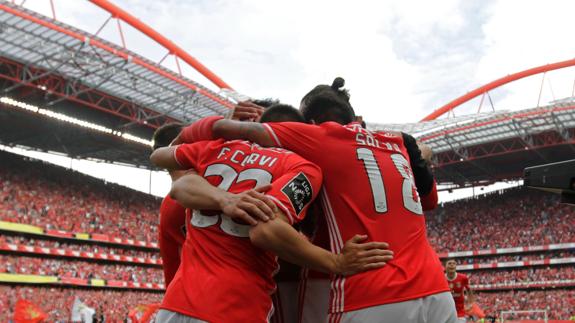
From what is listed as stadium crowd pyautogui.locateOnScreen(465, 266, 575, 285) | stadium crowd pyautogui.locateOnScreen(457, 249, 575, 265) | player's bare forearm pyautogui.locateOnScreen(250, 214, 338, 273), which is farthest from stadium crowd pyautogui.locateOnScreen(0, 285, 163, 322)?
player's bare forearm pyautogui.locateOnScreen(250, 214, 338, 273)

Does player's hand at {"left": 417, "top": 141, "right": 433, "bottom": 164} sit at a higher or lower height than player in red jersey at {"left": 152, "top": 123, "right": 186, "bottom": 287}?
higher

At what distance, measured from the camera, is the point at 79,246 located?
3647 centimetres

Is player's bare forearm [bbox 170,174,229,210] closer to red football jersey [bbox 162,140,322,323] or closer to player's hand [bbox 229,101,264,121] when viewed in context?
red football jersey [bbox 162,140,322,323]

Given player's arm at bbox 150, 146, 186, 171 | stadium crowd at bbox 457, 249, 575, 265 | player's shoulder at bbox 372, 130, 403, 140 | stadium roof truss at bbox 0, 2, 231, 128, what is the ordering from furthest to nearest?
stadium crowd at bbox 457, 249, 575, 265 < stadium roof truss at bbox 0, 2, 231, 128 < player's shoulder at bbox 372, 130, 403, 140 < player's arm at bbox 150, 146, 186, 171

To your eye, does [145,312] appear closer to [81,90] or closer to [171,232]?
[81,90]

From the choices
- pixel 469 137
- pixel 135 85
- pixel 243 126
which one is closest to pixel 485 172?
pixel 469 137

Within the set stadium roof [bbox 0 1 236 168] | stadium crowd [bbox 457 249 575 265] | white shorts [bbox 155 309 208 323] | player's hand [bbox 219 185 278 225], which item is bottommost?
stadium crowd [bbox 457 249 575 265]

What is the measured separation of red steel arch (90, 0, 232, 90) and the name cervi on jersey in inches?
1324

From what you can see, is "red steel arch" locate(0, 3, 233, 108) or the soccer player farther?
"red steel arch" locate(0, 3, 233, 108)

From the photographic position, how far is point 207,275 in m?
2.83

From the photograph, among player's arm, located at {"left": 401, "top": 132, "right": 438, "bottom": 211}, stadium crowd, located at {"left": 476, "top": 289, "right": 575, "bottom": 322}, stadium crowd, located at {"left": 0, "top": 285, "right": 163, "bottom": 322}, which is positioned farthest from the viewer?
stadium crowd, located at {"left": 476, "top": 289, "right": 575, "bottom": 322}

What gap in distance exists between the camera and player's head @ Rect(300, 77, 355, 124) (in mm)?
3453

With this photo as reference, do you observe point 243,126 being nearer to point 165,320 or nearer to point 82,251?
point 165,320

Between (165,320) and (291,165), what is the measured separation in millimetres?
976
